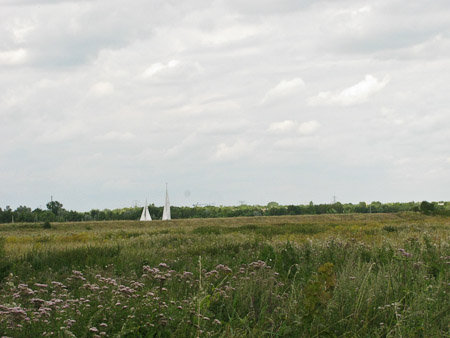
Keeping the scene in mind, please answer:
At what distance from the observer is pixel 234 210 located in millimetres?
108500

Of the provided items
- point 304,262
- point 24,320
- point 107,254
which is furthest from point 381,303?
point 107,254

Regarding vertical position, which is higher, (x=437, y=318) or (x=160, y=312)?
(x=160, y=312)

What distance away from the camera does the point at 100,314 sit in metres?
4.38

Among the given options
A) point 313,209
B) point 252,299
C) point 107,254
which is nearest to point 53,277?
point 107,254

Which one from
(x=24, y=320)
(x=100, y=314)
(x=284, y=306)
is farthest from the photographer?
(x=284, y=306)

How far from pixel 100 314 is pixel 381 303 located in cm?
318

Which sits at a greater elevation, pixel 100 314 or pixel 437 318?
pixel 100 314

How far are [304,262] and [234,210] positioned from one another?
101m

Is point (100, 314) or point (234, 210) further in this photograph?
point (234, 210)

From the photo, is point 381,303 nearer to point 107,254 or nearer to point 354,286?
point 354,286

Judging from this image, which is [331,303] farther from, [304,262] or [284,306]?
[304,262]

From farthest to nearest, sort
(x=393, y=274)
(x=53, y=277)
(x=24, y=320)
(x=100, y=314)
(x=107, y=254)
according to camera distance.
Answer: (x=107, y=254) → (x=53, y=277) → (x=393, y=274) → (x=100, y=314) → (x=24, y=320)

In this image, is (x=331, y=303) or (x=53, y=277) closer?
(x=331, y=303)

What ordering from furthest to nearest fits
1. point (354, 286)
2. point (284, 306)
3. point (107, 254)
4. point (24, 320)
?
point (107, 254) → point (354, 286) → point (284, 306) → point (24, 320)
